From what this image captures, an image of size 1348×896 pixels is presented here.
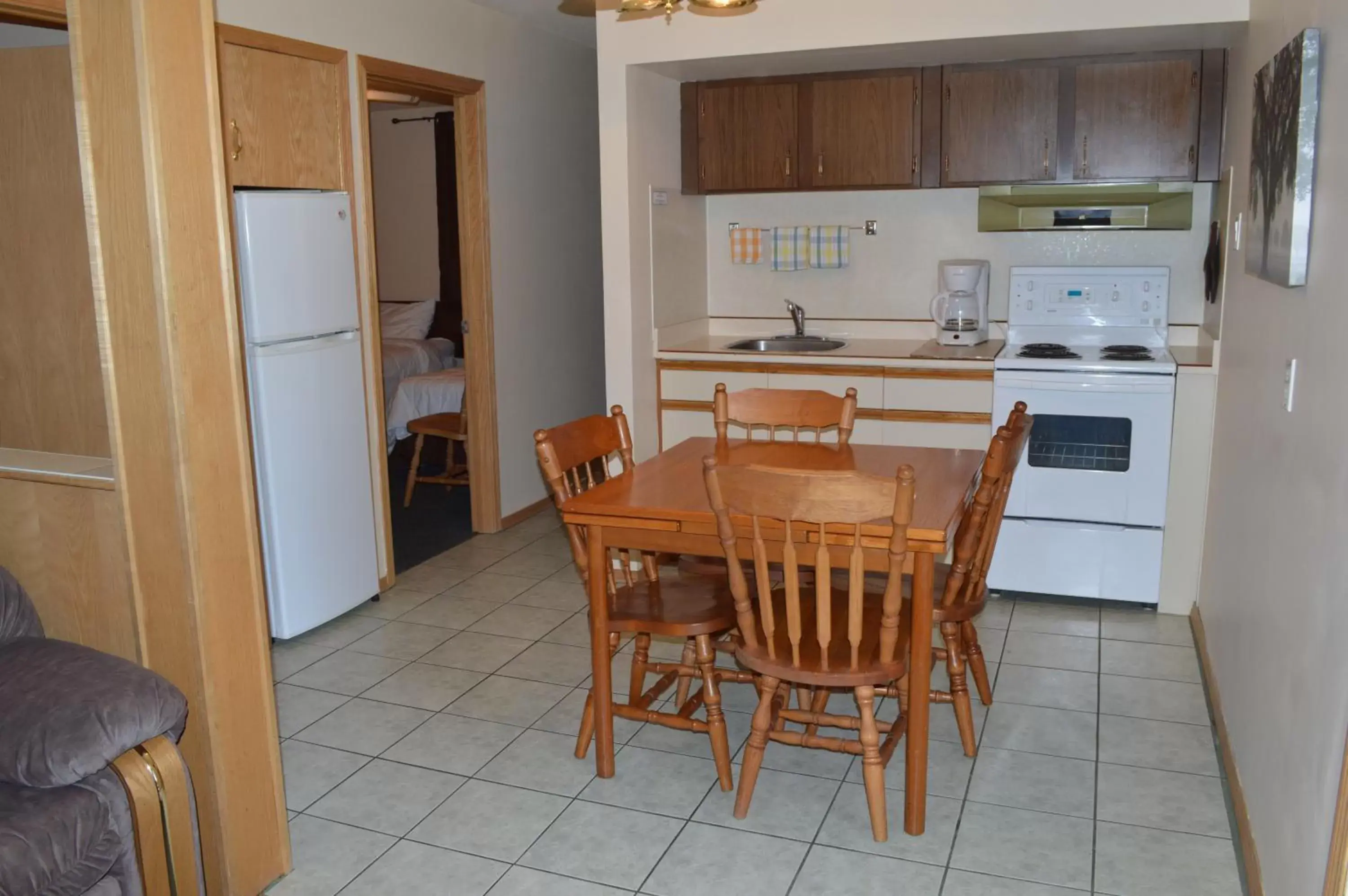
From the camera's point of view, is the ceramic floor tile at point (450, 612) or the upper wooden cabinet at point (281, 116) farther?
the ceramic floor tile at point (450, 612)

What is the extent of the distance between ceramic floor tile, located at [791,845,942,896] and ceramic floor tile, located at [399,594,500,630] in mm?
1942

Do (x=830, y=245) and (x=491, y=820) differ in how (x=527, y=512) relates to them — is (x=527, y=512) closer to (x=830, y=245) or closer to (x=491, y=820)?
(x=830, y=245)

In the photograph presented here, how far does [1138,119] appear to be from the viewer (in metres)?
4.30

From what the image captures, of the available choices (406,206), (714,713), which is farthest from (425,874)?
(406,206)

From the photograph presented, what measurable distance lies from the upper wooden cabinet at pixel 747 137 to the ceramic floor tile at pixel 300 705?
271cm

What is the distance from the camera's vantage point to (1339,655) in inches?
69.9

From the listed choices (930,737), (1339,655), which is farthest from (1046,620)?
(1339,655)

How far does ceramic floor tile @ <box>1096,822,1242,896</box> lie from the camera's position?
2402mm

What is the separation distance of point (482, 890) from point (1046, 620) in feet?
8.10

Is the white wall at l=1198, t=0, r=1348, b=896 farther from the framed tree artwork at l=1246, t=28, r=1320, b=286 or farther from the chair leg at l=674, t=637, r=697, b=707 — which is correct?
the chair leg at l=674, t=637, r=697, b=707

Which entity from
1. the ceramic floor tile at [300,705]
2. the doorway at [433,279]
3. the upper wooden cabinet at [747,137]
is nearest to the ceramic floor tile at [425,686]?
the ceramic floor tile at [300,705]

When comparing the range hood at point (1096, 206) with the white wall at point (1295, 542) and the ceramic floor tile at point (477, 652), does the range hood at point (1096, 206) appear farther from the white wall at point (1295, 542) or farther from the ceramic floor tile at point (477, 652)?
the ceramic floor tile at point (477, 652)

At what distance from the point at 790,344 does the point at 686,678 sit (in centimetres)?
229

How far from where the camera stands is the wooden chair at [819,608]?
7.71 feet
